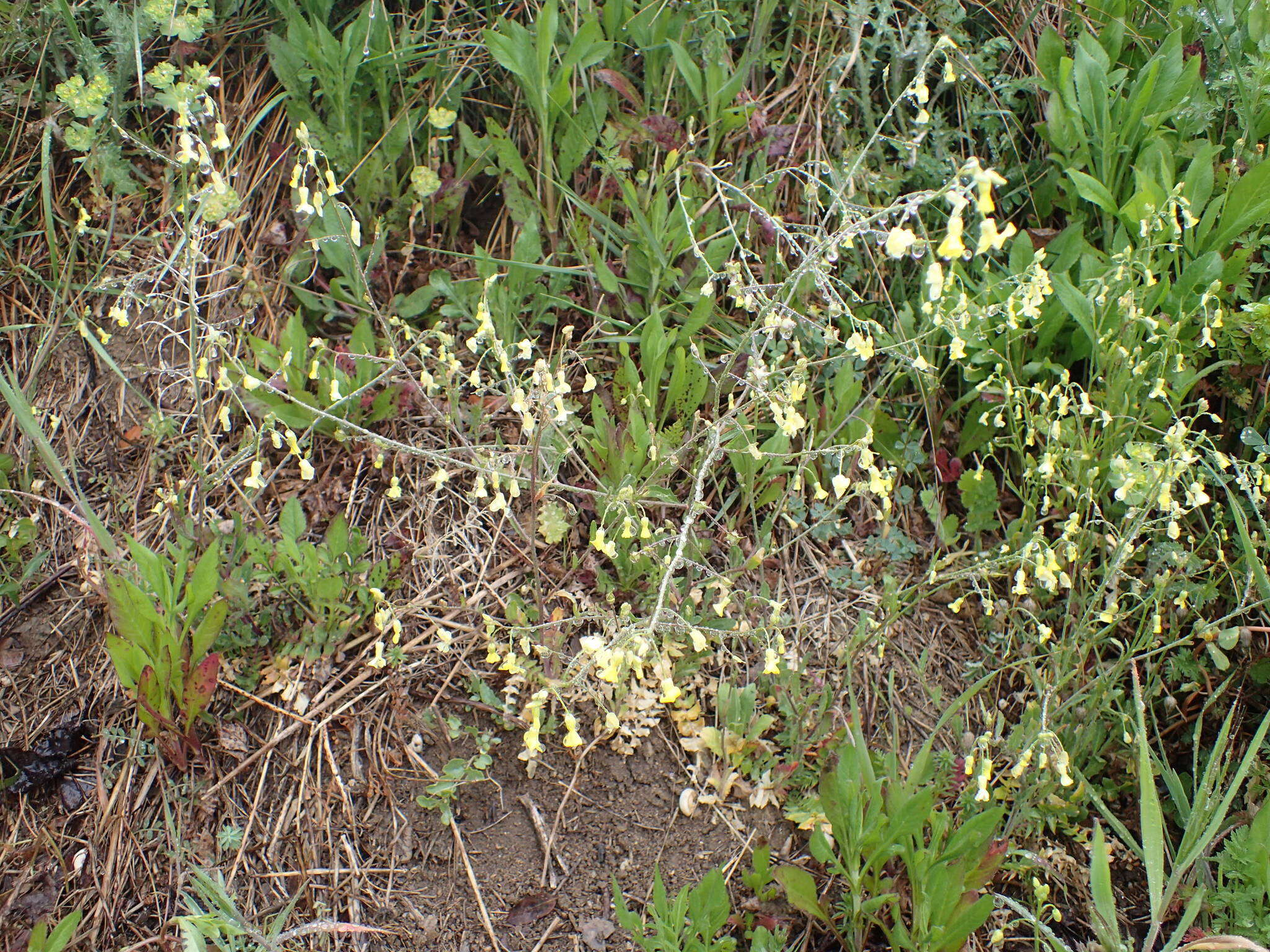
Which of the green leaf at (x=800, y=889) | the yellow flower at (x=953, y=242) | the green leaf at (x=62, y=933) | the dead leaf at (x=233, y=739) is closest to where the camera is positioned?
the yellow flower at (x=953, y=242)

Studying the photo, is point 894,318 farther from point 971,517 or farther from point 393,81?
point 393,81

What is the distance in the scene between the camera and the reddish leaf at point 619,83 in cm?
271

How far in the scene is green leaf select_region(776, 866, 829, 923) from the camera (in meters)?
1.93

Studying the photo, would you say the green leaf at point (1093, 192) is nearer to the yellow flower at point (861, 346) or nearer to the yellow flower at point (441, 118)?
the yellow flower at point (861, 346)

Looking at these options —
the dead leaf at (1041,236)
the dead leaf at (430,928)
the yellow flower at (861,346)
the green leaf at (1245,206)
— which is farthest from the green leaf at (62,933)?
the green leaf at (1245,206)

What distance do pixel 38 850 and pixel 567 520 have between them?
1371mm

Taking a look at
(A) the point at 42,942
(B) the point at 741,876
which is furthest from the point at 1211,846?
(A) the point at 42,942

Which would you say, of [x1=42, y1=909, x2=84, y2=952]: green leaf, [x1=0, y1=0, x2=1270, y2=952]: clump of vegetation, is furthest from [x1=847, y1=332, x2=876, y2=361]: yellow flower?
[x1=42, y1=909, x2=84, y2=952]: green leaf

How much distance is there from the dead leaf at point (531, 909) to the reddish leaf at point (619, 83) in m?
2.12

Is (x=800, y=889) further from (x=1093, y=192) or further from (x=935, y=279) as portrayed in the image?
(x=1093, y=192)

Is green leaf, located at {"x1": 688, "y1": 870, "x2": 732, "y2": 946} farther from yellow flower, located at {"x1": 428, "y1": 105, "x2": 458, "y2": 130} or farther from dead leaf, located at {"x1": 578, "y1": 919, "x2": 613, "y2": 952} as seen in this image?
yellow flower, located at {"x1": 428, "y1": 105, "x2": 458, "y2": 130}

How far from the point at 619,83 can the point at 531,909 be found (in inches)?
85.7

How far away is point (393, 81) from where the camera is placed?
2803mm

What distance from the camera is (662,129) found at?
2709mm
